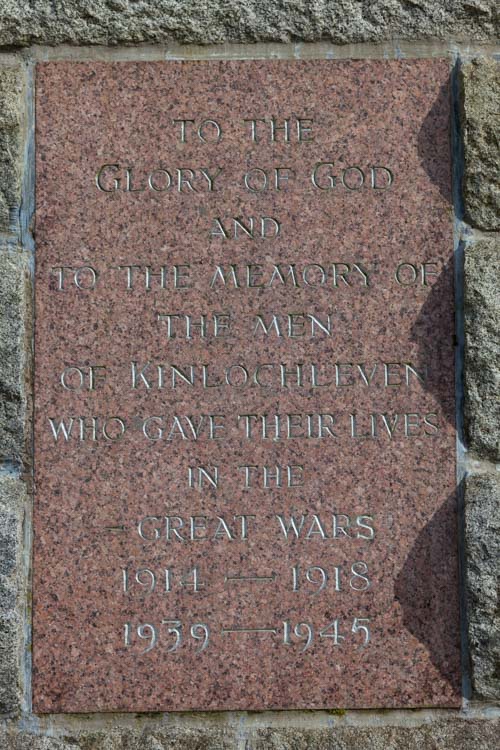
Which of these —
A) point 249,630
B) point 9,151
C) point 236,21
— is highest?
point 236,21

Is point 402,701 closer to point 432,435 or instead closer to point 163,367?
point 432,435

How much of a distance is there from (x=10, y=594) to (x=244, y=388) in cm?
97

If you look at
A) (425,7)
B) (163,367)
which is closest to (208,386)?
(163,367)

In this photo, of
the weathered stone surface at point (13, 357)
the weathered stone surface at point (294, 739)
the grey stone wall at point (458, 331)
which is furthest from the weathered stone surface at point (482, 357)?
the weathered stone surface at point (13, 357)

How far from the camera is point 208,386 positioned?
2.93 metres

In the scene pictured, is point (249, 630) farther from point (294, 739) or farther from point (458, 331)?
point (458, 331)

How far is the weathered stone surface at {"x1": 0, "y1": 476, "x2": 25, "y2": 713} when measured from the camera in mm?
2869

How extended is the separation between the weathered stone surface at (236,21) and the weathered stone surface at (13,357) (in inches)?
31.1

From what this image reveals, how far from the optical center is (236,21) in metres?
3.04

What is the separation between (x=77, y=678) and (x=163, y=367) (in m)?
1.00

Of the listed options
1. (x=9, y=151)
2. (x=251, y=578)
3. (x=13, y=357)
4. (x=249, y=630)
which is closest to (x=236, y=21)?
(x=9, y=151)

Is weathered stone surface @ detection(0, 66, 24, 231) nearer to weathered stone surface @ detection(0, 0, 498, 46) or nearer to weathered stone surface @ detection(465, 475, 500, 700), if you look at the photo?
weathered stone surface @ detection(0, 0, 498, 46)

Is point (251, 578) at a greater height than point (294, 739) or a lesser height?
greater

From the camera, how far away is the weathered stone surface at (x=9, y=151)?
9.84ft
